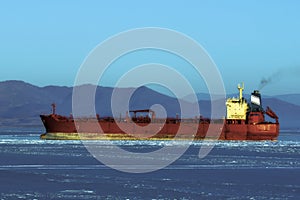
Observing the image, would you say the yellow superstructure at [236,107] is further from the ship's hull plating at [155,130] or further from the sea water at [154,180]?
the sea water at [154,180]

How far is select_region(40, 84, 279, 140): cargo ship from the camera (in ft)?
277

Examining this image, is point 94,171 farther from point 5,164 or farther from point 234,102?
point 234,102

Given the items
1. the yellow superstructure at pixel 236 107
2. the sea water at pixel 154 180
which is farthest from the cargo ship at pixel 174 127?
the sea water at pixel 154 180

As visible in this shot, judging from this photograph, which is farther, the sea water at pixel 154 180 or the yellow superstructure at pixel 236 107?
the yellow superstructure at pixel 236 107

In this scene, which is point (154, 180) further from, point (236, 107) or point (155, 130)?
point (236, 107)

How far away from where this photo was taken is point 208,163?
144ft

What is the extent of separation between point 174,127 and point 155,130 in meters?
2.56

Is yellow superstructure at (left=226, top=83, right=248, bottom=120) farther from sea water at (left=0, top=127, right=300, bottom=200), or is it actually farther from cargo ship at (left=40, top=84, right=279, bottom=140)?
sea water at (left=0, top=127, right=300, bottom=200)

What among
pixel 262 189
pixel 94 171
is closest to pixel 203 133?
pixel 94 171

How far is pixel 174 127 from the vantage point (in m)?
84.6

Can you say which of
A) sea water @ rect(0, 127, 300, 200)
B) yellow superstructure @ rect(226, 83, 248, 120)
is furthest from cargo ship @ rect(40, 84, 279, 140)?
sea water @ rect(0, 127, 300, 200)

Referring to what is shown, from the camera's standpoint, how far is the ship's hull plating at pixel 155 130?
84.5 metres

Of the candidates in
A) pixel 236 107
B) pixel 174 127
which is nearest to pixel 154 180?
pixel 174 127

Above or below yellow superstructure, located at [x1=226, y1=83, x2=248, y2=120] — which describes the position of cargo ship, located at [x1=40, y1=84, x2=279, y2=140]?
below
